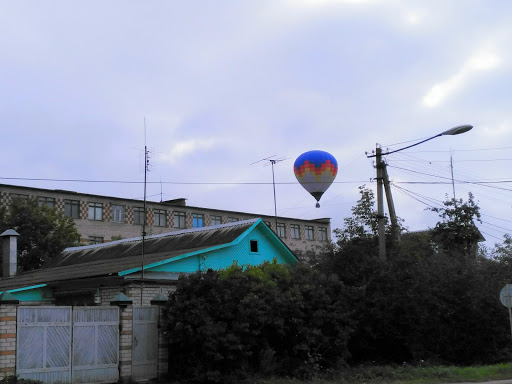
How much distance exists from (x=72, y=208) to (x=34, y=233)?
2049 centimetres

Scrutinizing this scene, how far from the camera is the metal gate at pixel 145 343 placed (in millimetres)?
16844

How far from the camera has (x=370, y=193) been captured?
122 feet

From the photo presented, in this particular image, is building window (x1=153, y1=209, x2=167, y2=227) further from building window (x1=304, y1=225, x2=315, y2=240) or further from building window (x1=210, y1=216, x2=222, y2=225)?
building window (x1=304, y1=225, x2=315, y2=240)

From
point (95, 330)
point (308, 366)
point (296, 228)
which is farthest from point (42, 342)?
point (296, 228)

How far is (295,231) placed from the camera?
8000 cm

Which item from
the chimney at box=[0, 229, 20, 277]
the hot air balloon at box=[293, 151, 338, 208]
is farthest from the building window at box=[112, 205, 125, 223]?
the hot air balloon at box=[293, 151, 338, 208]

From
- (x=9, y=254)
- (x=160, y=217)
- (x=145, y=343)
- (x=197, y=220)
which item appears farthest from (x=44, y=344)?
(x=197, y=220)

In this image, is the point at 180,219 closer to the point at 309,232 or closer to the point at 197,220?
the point at 197,220

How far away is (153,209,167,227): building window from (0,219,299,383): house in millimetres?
39862

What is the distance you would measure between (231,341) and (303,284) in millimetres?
3697

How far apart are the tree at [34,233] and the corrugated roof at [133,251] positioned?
759cm

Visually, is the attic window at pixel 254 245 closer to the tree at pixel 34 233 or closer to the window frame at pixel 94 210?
the tree at pixel 34 233

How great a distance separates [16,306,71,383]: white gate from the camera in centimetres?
1474

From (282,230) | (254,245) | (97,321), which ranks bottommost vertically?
(97,321)
